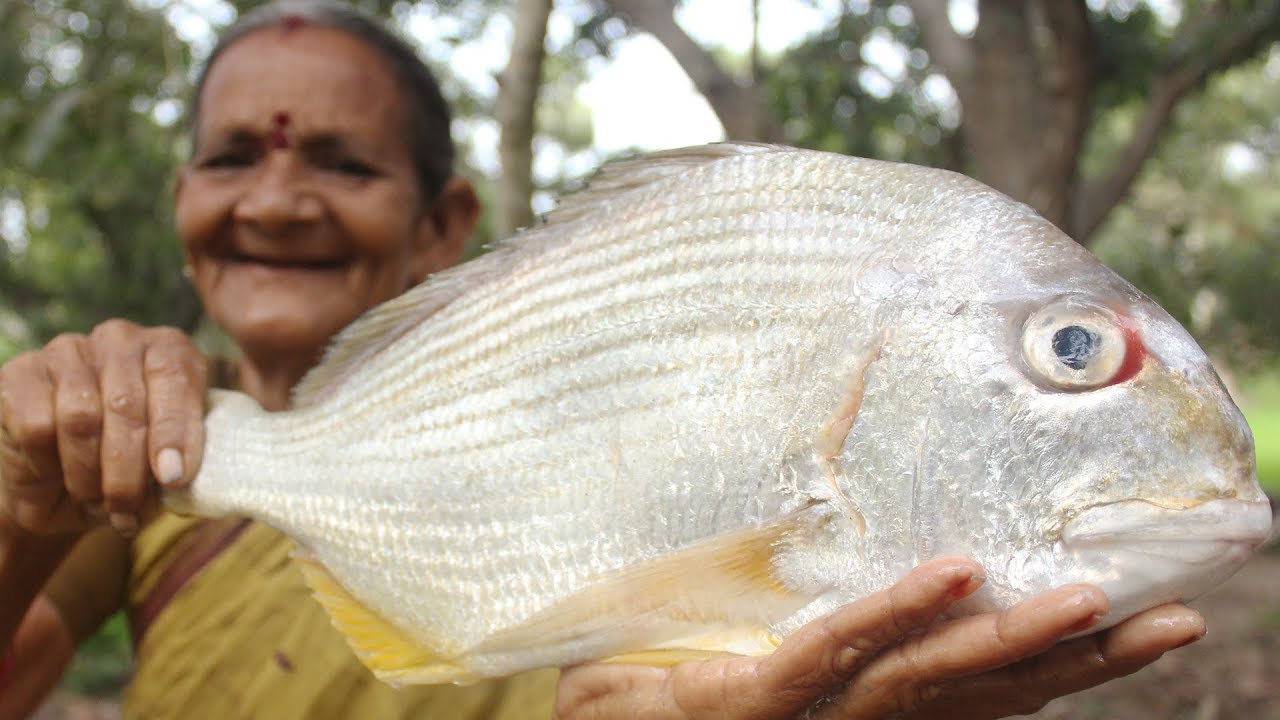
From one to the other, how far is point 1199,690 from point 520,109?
4364 millimetres

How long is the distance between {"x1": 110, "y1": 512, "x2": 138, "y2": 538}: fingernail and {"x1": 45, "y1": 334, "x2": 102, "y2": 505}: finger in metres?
0.07

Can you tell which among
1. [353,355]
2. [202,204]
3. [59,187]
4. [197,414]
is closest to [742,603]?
[353,355]

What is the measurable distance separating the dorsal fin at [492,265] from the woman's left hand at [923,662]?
585mm

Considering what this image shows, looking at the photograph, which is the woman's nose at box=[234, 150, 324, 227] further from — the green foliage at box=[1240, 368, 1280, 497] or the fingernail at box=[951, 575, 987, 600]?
the green foliage at box=[1240, 368, 1280, 497]

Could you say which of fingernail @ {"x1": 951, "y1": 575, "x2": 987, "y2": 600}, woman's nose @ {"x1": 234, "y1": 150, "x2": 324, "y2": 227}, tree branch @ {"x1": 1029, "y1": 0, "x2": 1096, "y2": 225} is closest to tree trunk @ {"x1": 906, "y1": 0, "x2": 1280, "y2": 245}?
tree branch @ {"x1": 1029, "y1": 0, "x2": 1096, "y2": 225}

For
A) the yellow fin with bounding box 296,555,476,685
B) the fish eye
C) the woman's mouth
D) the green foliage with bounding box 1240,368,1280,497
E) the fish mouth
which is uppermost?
the fish eye

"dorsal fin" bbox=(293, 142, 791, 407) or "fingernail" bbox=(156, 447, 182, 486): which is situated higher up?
"dorsal fin" bbox=(293, 142, 791, 407)

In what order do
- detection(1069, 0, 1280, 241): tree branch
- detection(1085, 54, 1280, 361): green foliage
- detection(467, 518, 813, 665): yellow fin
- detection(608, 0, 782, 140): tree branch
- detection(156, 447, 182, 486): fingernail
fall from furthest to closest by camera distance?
detection(1085, 54, 1280, 361): green foliage → detection(1069, 0, 1280, 241): tree branch → detection(608, 0, 782, 140): tree branch → detection(156, 447, 182, 486): fingernail → detection(467, 518, 813, 665): yellow fin

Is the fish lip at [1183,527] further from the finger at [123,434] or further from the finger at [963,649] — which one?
the finger at [123,434]

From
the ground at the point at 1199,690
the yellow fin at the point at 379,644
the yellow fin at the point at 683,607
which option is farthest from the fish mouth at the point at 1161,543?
the ground at the point at 1199,690

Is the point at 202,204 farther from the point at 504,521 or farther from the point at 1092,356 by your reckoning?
the point at 1092,356

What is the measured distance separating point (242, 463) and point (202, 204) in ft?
2.25

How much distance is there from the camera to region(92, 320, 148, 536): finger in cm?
149

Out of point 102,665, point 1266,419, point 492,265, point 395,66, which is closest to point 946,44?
point 395,66
